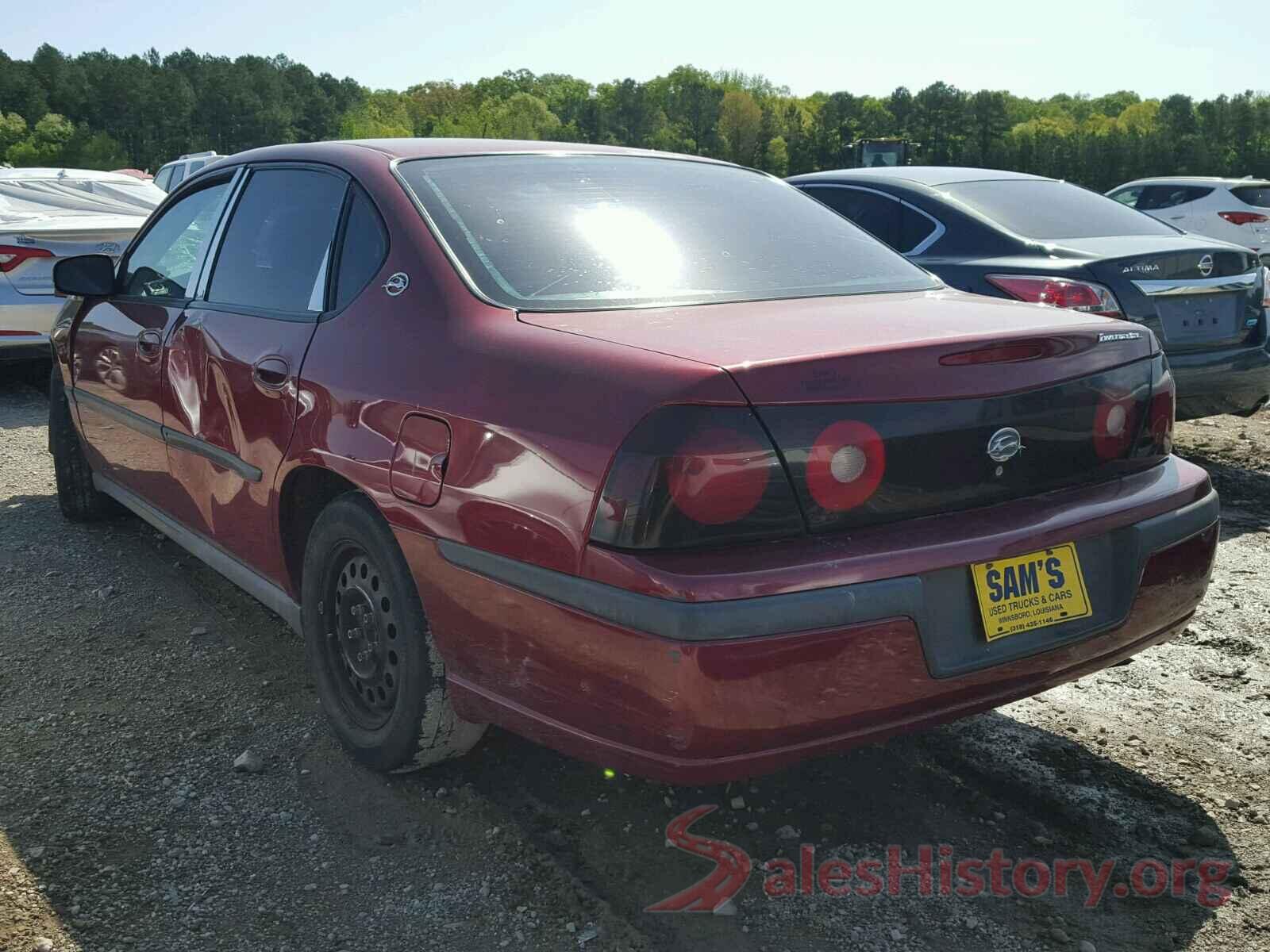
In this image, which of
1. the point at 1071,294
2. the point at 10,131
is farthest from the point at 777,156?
the point at 1071,294

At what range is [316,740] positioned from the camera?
10.2 ft

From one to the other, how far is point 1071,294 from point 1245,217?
1358 centimetres

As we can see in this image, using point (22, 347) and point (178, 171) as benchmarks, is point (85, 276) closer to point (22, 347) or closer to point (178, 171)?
point (22, 347)

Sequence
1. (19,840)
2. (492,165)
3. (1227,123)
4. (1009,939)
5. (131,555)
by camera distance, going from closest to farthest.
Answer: (1009,939) < (19,840) < (492,165) < (131,555) < (1227,123)

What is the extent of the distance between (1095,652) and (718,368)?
1.06 meters

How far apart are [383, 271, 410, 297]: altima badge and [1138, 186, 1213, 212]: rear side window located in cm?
1692

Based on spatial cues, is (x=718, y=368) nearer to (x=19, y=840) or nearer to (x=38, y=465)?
(x=19, y=840)

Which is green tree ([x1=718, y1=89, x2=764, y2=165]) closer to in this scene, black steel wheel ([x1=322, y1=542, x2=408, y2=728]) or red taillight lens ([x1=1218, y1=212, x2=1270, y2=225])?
red taillight lens ([x1=1218, y1=212, x2=1270, y2=225])

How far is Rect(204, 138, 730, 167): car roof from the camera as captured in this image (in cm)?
315

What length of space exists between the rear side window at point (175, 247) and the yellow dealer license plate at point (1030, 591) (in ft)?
8.69

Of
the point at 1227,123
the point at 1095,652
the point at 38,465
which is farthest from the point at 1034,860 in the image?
the point at 1227,123

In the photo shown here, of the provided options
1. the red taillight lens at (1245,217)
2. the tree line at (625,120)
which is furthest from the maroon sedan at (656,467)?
the tree line at (625,120)

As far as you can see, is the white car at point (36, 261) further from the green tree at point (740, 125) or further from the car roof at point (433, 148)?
the green tree at point (740, 125)

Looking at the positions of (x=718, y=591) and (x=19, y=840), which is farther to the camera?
(x=19, y=840)
